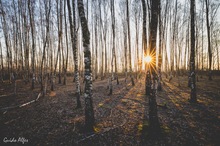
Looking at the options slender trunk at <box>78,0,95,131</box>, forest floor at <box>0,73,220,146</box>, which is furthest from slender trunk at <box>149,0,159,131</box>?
slender trunk at <box>78,0,95,131</box>

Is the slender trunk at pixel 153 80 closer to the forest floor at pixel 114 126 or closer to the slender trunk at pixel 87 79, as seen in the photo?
the forest floor at pixel 114 126

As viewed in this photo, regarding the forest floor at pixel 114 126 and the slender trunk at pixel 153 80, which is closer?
the forest floor at pixel 114 126

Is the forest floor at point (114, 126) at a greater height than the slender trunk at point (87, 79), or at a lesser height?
lesser

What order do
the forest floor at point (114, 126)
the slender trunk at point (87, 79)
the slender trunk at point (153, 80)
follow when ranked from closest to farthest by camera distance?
the forest floor at point (114, 126), the slender trunk at point (153, 80), the slender trunk at point (87, 79)

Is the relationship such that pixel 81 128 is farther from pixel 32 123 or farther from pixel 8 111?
pixel 8 111

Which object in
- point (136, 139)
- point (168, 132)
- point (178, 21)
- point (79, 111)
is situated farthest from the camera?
point (178, 21)

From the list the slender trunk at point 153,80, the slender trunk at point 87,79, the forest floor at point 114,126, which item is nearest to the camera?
the forest floor at point 114,126

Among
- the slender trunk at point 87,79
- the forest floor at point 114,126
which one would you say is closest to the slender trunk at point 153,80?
the forest floor at point 114,126

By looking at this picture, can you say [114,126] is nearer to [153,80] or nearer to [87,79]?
[87,79]

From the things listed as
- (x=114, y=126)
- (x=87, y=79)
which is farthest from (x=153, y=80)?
(x=114, y=126)

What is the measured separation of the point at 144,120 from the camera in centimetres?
559

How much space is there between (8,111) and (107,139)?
7.23 m

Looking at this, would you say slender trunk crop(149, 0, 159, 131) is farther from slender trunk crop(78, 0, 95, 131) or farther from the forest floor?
slender trunk crop(78, 0, 95, 131)

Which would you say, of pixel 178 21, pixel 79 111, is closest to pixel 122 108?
pixel 79 111
